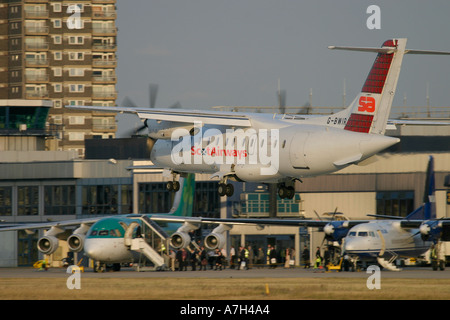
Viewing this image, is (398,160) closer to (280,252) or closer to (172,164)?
(280,252)

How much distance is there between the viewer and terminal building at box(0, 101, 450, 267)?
69.4 meters

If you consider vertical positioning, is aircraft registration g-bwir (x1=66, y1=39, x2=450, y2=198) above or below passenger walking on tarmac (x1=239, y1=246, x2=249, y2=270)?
above

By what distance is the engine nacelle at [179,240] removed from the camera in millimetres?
56938

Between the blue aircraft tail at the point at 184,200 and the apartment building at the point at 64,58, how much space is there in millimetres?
76268

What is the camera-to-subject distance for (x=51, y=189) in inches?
3108

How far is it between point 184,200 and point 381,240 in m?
17.2

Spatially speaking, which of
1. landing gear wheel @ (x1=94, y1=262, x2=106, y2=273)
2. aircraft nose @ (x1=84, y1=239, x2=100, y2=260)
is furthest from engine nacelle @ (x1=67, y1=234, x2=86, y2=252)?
aircraft nose @ (x1=84, y1=239, x2=100, y2=260)

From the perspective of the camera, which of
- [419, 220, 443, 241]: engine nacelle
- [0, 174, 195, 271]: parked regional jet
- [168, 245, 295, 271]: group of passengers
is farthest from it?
[168, 245, 295, 271]: group of passengers

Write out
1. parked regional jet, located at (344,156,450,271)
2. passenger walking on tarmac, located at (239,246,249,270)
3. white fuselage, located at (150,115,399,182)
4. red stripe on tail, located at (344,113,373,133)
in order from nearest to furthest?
white fuselage, located at (150,115,399,182)
red stripe on tail, located at (344,113,373,133)
parked regional jet, located at (344,156,450,271)
passenger walking on tarmac, located at (239,246,249,270)

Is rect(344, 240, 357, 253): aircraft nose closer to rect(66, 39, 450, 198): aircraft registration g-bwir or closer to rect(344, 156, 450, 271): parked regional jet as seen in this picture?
rect(344, 156, 450, 271): parked regional jet

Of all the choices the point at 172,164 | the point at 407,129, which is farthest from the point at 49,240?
the point at 407,129

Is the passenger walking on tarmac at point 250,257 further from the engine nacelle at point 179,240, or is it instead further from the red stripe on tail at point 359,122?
the red stripe on tail at point 359,122

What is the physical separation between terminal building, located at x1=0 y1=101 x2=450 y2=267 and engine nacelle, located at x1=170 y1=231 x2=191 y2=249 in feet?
32.9

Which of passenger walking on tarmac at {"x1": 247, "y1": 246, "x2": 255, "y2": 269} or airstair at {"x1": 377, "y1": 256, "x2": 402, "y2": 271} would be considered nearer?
airstair at {"x1": 377, "y1": 256, "x2": 402, "y2": 271}
